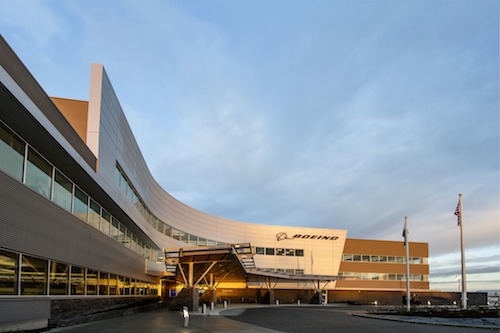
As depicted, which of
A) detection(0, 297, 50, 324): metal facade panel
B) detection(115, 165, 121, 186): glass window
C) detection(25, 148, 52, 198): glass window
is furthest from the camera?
detection(115, 165, 121, 186): glass window

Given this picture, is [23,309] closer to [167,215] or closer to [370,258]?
[167,215]

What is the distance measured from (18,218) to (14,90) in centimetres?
423

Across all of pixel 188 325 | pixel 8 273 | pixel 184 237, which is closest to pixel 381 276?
pixel 184 237

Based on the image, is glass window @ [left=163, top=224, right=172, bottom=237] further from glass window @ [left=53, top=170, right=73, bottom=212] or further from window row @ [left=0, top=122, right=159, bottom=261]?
glass window @ [left=53, top=170, right=73, bottom=212]

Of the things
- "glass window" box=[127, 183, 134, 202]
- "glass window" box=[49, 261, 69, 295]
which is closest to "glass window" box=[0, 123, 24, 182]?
"glass window" box=[49, 261, 69, 295]

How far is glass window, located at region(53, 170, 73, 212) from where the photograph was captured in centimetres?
1852

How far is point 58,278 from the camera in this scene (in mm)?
18438

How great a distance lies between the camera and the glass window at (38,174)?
15758mm

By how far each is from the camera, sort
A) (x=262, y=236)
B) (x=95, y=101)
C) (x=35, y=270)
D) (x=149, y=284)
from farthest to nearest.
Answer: (x=262, y=236) < (x=149, y=284) < (x=95, y=101) < (x=35, y=270)

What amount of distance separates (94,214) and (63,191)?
17.7ft

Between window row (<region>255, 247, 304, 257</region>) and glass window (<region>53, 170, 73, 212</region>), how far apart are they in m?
51.2

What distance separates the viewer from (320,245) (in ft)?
241

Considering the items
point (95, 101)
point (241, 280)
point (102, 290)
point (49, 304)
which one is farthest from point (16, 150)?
point (241, 280)

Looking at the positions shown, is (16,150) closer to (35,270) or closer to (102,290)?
(35,270)
